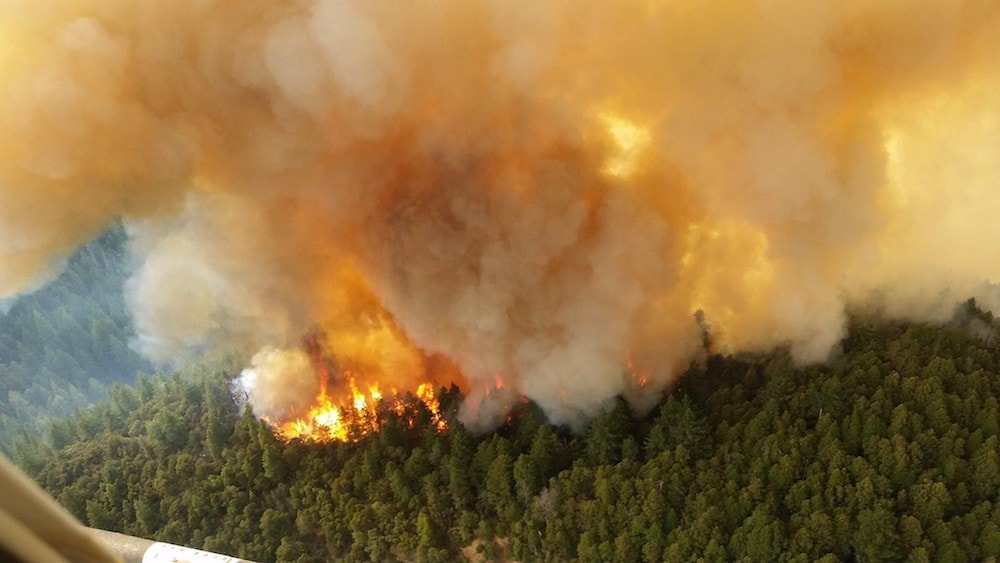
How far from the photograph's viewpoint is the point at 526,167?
773cm

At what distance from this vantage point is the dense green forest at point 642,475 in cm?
618

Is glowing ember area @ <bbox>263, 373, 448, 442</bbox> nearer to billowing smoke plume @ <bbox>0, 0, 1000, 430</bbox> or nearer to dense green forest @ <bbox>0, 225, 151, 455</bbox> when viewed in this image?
billowing smoke plume @ <bbox>0, 0, 1000, 430</bbox>

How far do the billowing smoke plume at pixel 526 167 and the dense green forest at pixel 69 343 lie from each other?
875 millimetres

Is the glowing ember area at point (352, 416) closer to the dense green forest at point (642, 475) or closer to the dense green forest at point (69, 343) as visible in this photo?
the dense green forest at point (642, 475)

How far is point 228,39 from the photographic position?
6.73m

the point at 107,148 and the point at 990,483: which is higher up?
the point at 107,148

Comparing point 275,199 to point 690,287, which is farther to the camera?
point 690,287

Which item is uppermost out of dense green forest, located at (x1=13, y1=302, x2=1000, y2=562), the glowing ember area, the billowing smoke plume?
the billowing smoke plume

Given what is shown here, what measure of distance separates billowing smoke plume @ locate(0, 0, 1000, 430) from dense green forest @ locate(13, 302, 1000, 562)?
0.61m

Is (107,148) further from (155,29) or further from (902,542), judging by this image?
(902,542)

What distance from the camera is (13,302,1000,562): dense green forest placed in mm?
6180

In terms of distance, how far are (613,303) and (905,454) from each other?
3.11 m

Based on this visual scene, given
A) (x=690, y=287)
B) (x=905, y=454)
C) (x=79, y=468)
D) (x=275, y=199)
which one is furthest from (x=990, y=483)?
(x=79, y=468)

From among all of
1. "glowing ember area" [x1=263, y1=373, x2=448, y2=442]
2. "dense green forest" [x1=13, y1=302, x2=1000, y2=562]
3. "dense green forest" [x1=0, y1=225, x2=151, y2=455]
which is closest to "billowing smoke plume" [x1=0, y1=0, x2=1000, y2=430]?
"glowing ember area" [x1=263, y1=373, x2=448, y2=442]
